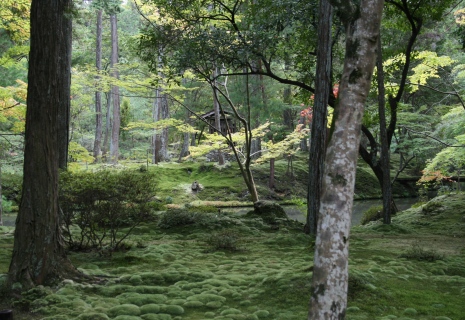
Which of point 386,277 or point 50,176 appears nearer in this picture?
point 50,176

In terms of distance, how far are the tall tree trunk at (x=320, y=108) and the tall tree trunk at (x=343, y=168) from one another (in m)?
4.72

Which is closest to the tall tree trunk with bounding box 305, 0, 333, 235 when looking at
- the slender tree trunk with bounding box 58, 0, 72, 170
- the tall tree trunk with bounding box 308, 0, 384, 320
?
the tall tree trunk with bounding box 308, 0, 384, 320

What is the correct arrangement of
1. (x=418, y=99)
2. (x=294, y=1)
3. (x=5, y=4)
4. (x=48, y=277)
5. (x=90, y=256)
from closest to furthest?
(x=48, y=277) < (x=90, y=256) < (x=294, y=1) < (x=5, y=4) < (x=418, y=99)

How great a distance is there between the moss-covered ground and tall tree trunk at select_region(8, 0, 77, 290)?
0.29m

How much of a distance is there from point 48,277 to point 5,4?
26.6 feet

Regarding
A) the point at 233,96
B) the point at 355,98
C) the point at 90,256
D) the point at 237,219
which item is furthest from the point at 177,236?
the point at 233,96

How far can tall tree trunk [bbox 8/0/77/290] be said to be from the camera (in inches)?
182

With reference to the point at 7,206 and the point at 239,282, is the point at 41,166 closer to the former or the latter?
the point at 239,282

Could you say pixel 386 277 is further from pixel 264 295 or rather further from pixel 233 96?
pixel 233 96

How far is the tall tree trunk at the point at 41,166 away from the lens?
4.63 meters

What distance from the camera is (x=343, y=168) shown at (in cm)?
291

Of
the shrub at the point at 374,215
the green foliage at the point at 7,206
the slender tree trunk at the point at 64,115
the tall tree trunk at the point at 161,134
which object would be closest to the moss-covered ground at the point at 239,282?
the slender tree trunk at the point at 64,115

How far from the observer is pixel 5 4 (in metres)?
10.1

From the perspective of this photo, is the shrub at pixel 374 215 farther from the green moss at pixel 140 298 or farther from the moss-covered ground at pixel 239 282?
the green moss at pixel 140 298
